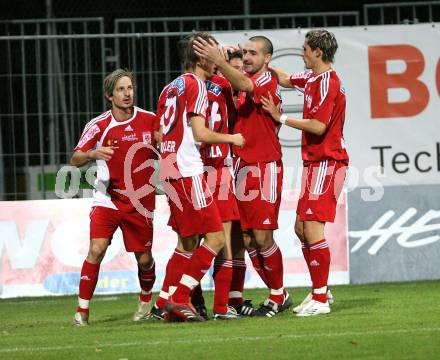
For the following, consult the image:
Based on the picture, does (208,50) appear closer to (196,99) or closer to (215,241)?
(196,99)

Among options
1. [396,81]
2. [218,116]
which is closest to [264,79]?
[218,116]

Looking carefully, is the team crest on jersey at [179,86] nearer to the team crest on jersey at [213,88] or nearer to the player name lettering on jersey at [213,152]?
the team crest on jersey at [213,88]

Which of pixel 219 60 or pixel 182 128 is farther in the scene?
pixel 182 128

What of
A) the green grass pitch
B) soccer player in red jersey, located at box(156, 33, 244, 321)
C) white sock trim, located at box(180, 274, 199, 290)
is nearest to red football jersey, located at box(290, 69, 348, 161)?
soccer player in red jersey, located at box(156, 33, 244, 321)

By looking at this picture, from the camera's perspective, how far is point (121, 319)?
33.4 ft

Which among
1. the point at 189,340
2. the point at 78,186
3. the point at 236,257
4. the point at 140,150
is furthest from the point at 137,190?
the point at 78,186

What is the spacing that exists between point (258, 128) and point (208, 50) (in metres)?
0.92

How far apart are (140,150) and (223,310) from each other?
1.59m

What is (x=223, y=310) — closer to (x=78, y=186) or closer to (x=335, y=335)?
(x=335, y=335)

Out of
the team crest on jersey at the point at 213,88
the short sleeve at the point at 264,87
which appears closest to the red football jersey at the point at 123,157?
the team crest on jersey at the point at 213,88

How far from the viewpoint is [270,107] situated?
373 inches

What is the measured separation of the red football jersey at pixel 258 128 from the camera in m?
9.63

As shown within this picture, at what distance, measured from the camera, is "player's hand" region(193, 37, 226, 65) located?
9070mm

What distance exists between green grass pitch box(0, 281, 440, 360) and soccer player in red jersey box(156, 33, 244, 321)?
13.1 inches
